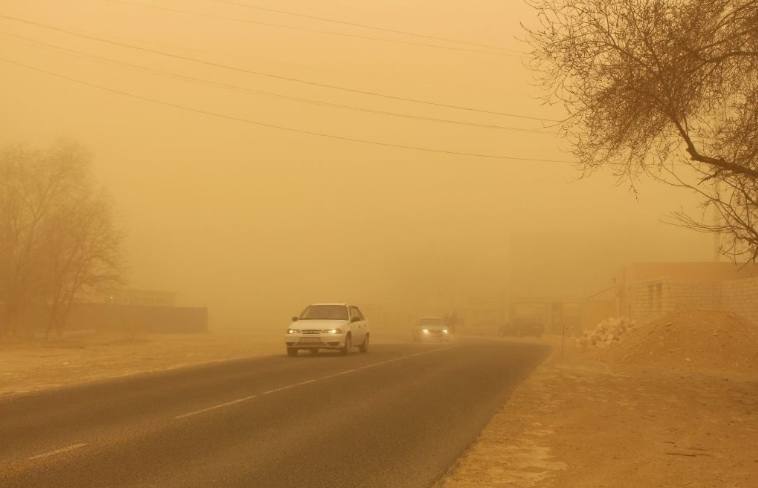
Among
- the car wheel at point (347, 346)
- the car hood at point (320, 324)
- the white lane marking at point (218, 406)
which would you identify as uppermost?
the car hood at point (320, 324)

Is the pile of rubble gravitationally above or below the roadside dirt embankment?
above

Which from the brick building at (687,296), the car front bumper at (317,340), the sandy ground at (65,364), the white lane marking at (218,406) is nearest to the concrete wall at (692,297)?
the brick building at (687,296)

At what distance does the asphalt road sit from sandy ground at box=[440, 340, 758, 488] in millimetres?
554

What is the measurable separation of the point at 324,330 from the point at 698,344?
15.4m

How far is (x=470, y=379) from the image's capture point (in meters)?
22.2

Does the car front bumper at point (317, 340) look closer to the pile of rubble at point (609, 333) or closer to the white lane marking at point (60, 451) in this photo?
the pile of rubble at point (609, 333)

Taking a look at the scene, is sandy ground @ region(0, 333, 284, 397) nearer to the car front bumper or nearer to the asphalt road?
the asphalt road

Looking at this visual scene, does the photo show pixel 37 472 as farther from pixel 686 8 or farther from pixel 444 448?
pixel 686 8

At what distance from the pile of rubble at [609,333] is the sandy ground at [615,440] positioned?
2063 cm

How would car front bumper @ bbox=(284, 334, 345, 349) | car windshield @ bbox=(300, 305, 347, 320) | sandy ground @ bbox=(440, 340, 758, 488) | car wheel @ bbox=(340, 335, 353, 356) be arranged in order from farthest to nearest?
car windshield @ bbox=(300, 305, 347, 320), car wheel @ bbox=(340, 335, 353, 356), car front bumper @ bbox=(284, 334, 345, 349), sandy ground @ bbox=(440, 340, 758, 488)

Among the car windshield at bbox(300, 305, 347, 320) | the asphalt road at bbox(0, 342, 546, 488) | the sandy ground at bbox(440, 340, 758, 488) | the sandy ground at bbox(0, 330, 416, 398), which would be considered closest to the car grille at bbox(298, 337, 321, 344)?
the car windshield at bbox(300, 305, 347, 320)

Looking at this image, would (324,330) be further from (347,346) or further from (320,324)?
(347,346)

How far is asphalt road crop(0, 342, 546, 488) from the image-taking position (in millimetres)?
8820

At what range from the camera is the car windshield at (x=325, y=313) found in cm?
3119
